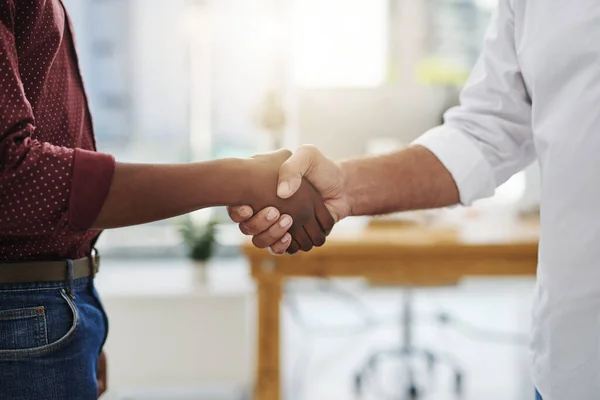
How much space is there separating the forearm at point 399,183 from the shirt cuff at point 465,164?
0.01 metres

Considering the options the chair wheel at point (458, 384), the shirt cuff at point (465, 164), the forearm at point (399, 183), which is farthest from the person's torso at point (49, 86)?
the chair wheel at point (458, 384)

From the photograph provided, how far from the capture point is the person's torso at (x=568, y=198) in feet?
3.05

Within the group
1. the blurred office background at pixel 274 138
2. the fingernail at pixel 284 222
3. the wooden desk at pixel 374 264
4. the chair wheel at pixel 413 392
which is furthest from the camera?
the chair wheel at pixel 413 392

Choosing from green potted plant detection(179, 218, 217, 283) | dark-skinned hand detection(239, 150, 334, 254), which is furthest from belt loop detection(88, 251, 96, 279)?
green potted plant detection(179, 218, 217, 283)

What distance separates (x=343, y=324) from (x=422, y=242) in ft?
6.47

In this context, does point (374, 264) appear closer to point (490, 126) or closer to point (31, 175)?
point (490, 126)

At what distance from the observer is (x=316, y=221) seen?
1271 millimetres

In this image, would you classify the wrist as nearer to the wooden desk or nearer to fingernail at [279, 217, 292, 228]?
fingernail at [279, 217, 292, 228]

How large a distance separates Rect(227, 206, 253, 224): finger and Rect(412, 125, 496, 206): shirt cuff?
0.41 m

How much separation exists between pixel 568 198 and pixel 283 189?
0.45 meters

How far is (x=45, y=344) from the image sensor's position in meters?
0.86

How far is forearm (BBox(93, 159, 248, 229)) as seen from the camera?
84 centimetres

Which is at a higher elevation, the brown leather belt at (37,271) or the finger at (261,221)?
the brown leather belt at (37,271)

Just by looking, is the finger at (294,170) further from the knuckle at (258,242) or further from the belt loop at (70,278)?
the belt loop at (70,278)
